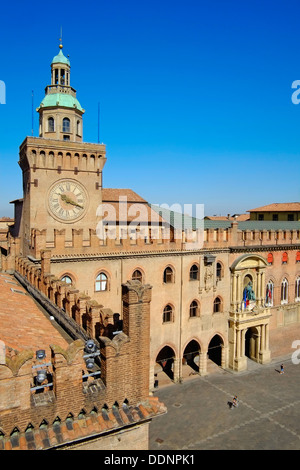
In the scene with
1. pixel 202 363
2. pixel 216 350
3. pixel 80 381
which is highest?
pixel 80 381

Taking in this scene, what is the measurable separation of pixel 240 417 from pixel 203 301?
8.92m

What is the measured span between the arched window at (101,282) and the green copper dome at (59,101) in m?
14.2

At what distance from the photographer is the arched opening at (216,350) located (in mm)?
32141

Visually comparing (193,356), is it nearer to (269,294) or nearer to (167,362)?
(167,362)

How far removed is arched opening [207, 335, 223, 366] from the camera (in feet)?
105

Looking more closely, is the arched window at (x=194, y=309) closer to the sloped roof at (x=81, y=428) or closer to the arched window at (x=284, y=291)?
the arched window at (x=284, y=291)

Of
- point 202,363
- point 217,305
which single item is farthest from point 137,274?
point 202,363

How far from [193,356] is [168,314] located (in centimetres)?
687

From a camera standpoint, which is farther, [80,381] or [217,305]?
[217,305]

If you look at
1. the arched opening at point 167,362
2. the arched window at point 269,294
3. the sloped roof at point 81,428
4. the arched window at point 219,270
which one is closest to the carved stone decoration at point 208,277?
the arched window at point 219,270

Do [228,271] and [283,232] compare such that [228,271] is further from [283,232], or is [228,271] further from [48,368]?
[48,368]

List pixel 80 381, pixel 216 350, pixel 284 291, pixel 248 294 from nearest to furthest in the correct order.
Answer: pixel 80 381 → pixel 248 294 → pixel 216 350 → pixel 284 291

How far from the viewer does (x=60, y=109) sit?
2912cm
